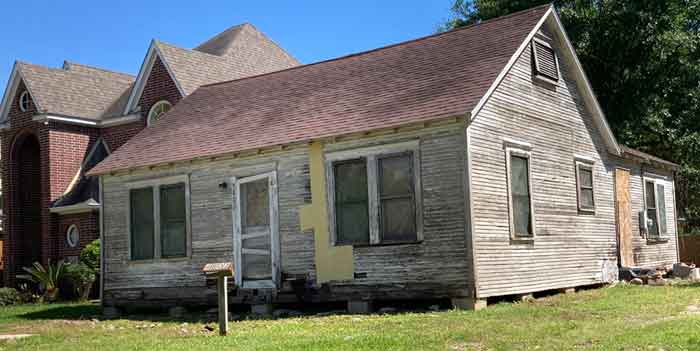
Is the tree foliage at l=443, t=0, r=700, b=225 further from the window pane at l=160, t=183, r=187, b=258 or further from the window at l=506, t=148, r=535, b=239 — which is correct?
the window pane at l=160, t=183, r=187, b=258

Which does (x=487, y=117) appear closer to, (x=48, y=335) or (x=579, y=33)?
(x=48, y=335)

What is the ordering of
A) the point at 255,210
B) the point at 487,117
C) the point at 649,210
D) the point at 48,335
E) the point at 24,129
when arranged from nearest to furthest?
the point at 48,335 < the point at 487,117 < the point at 255,210 < the point at 649,210 < the point at 24,129

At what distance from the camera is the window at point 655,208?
22.9 metres

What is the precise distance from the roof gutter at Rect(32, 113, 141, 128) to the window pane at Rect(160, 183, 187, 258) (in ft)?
30.3

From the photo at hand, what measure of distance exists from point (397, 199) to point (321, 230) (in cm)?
165

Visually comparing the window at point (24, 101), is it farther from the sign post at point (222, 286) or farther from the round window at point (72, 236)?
the sign post at point (222, 286)

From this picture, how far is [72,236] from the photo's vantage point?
28.2m

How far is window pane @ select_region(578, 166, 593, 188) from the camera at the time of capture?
19219 millimetres

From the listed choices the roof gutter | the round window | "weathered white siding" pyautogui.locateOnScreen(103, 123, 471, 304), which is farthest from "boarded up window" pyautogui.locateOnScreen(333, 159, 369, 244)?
the round window

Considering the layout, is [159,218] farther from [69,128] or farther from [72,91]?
[72,91]

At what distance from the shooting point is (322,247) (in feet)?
54.0

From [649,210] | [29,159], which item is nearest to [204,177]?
[649,210]

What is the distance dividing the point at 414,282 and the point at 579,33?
17.9 m

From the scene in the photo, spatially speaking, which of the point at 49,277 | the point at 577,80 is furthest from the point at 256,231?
the point at 49,277
